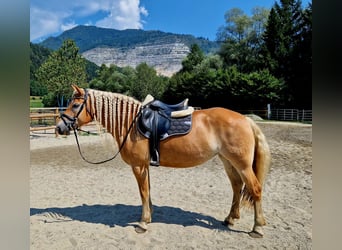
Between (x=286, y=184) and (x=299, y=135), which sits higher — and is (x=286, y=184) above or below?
below

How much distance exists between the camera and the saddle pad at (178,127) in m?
1.91

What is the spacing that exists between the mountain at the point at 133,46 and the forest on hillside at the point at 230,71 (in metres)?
0.10

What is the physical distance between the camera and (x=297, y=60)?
2.78 metres

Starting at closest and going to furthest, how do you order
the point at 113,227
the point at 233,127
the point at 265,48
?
the point at 233,127
the point at 113,227
the point at 265,48

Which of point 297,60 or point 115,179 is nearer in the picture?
point 297,60

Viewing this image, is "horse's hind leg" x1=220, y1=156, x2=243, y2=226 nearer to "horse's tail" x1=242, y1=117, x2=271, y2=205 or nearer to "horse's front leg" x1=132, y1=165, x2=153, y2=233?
"horse's tail" x1=242, y1=117, x2=271, y2=205

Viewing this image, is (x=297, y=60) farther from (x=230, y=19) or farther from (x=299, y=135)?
(x=299, y=135)

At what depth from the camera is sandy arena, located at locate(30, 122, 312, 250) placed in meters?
1.89

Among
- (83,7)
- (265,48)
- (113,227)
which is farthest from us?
(265,48)

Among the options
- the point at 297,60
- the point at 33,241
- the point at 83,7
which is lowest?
the point at 33,241

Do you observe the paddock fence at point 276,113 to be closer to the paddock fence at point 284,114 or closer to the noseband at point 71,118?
the paddock fence at point 284,114

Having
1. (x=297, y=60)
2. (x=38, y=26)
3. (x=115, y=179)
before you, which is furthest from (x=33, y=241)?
(x=297, y=60)

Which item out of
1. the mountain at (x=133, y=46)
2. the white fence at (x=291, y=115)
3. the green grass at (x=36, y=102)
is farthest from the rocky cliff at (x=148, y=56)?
the white fence at (x=291, y=115)

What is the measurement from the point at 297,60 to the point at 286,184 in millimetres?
1303
